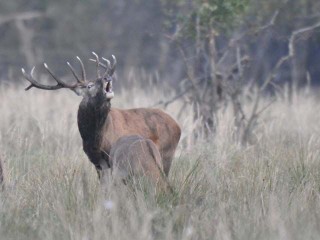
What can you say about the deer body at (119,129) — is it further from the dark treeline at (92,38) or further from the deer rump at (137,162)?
the dark treeline at (92,38)

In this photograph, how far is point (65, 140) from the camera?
1384 centimetres

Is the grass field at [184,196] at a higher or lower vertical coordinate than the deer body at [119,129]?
lower

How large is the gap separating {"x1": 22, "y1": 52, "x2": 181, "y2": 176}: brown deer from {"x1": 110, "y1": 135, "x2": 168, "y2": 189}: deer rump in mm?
675

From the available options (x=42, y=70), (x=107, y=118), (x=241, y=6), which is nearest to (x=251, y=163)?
(x=107, y=118)

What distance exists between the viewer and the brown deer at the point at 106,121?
33.9 ft

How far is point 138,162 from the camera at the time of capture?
944 centimetres

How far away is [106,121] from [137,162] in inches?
58.3

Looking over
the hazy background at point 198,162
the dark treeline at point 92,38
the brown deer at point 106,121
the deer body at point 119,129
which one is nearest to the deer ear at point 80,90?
the brown deer at point 106,121

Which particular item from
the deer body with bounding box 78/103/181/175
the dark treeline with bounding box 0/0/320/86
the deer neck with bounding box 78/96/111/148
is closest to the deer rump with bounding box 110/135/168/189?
the deer neck with bounding box 78/96/111/148

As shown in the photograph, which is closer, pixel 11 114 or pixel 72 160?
pixel 72 160

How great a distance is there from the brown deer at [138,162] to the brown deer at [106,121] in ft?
2.17

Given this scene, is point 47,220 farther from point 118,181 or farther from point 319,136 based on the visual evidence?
point 319,136

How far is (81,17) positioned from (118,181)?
91.7 feet

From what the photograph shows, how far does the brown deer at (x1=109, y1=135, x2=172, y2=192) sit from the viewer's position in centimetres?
920
